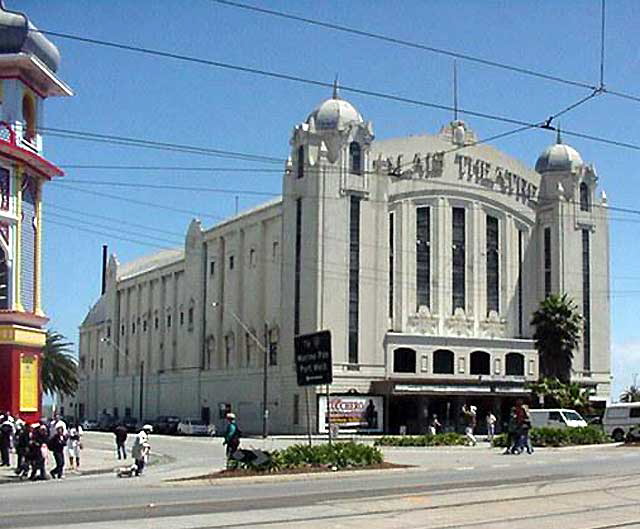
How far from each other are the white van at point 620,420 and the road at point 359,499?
839 inches

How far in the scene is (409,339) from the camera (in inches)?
3027

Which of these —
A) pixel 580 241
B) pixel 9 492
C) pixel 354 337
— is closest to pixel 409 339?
pixel 354 337

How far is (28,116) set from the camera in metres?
49.1

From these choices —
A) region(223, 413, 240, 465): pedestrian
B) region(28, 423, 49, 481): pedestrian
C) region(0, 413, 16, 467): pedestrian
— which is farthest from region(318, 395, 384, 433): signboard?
region(28, 423, 49, 481): pedestrian

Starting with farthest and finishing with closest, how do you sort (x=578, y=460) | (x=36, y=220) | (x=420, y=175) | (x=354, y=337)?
(x=420, y=175)
(x=354, y=337)
(x=36, y=220)
(x=578, y=460)

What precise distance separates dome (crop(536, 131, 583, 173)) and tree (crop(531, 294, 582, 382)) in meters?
10.7

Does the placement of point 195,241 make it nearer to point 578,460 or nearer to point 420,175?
point 420,175

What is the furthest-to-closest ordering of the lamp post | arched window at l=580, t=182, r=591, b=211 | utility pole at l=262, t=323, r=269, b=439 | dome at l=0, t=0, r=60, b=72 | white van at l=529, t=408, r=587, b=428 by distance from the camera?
arched window at l=580, t=182, r=591, b=211 < the lamp post < utility pole at l=262, t=323, r=269, b=439 < white van at l=529, t=408, r=587, b=428 < dome at l=0, t=0, r=60, b=72

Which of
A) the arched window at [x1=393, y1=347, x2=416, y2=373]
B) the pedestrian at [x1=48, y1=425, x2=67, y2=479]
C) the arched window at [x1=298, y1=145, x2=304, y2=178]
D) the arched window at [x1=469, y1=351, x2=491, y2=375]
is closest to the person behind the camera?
the pedestrian at [x1=48, y1=425, x2=67, y2=479]

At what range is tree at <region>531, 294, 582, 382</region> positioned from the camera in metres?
80.3

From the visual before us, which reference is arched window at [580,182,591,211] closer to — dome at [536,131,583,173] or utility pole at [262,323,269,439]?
dome at [536,131,583,173]

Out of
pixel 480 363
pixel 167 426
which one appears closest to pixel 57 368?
pixel 167 426

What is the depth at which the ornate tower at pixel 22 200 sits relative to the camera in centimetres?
4662

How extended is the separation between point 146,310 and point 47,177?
176 feet
